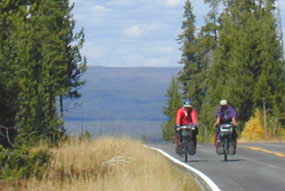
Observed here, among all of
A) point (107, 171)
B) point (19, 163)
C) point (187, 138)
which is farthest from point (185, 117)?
point (19, 163)

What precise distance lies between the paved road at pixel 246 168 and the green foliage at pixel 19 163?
386 centimetres

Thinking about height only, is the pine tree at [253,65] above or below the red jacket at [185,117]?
above

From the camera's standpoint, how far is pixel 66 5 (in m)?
53.1

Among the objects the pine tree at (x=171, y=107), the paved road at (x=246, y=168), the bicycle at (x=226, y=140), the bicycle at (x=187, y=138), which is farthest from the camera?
the pine tree at (x=171, y=107)

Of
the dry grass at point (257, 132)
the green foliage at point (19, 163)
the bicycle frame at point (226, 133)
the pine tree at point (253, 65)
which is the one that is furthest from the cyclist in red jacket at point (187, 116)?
the pine tree at point (253, 65)

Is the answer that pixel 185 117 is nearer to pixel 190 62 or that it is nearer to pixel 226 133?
pixel 226 133

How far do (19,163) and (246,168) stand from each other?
6862mm

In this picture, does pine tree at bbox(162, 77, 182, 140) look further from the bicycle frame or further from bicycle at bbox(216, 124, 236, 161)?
the bicycle frame

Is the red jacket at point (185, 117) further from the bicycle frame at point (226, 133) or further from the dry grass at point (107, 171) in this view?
the dry grass at point (107, 171)

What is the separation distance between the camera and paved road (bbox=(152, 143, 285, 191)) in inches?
544

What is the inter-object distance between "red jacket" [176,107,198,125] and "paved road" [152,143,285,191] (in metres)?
1.26

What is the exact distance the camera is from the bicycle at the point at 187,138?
2000cm

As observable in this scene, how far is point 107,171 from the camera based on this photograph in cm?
1656

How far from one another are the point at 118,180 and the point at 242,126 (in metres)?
33.7
